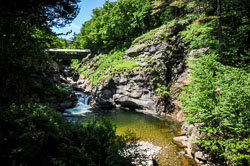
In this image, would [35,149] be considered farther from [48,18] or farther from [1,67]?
[48,18]

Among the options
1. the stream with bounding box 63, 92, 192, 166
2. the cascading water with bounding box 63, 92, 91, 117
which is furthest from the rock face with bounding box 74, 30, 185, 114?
the cascading water with bounding box 63, 92, 91, 117

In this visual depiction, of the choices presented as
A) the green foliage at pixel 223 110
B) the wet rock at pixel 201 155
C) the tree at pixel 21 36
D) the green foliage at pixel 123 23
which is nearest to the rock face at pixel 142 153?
the wet rock at pixel 201 155

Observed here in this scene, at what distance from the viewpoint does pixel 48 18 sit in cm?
431

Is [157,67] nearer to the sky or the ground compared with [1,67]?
nearer to the sky

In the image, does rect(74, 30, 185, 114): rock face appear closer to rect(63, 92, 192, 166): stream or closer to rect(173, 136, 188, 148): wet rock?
rect(63, 92, 192, 166): stream

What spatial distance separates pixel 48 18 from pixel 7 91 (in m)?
2.57

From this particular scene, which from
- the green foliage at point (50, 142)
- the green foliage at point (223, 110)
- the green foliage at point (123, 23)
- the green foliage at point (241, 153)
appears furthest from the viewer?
the green foliage at point (123, 23)

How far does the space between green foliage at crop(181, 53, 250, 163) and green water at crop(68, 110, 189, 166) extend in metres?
1.90

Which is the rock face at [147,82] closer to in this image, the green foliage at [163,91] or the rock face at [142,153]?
the green foliage at [163,91]

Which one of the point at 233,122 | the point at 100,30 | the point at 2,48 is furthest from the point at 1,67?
the point at 100,30

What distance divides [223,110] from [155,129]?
19.5ft

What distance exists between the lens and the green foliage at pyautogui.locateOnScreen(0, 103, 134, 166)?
291cm

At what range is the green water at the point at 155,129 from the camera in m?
6.83

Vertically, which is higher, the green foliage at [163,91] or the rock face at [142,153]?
the green foliage at [163,91]
